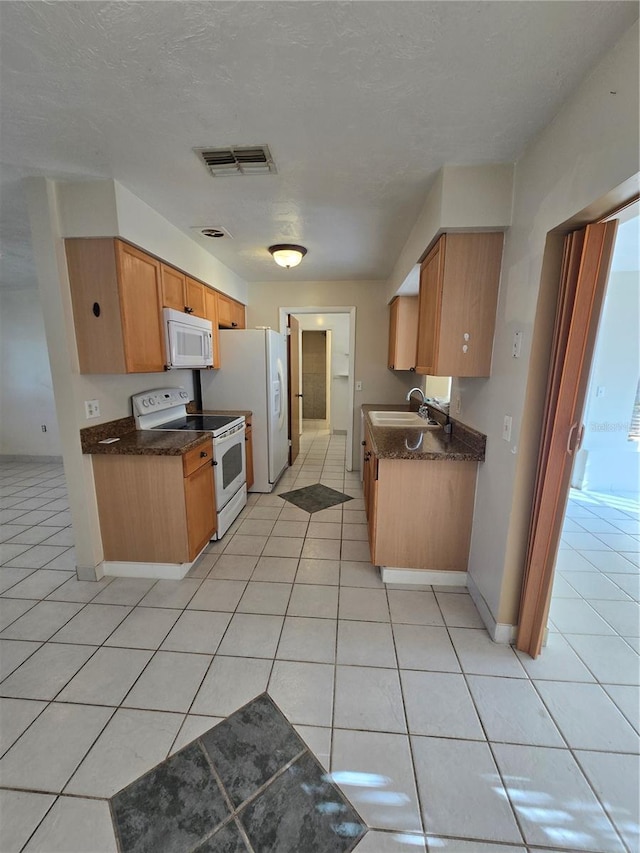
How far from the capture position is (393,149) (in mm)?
1561

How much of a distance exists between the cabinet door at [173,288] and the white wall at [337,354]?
397 cm

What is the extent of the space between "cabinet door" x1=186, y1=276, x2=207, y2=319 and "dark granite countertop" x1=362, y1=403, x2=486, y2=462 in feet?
6.02

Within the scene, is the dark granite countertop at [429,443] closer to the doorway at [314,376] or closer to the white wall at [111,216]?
the white wall at [111,216]

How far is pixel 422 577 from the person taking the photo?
88.0 inches

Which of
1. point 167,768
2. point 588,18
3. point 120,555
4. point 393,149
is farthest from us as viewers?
point 120,555

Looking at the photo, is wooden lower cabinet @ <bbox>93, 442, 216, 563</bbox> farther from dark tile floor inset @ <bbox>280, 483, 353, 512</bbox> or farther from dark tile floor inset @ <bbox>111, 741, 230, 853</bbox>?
dark tile floor inset @ <bbox>280, 483, 353, 512</bbox>

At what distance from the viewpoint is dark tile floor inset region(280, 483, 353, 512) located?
11.3 ft

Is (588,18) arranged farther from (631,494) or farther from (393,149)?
(631,494)

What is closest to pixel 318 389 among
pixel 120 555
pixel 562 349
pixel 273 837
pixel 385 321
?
pixel 385 321

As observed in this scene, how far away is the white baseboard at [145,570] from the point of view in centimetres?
227

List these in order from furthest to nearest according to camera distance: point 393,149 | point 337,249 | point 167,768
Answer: point 337,249 → point 393,149 → point 167,768

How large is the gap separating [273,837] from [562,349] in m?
1.98

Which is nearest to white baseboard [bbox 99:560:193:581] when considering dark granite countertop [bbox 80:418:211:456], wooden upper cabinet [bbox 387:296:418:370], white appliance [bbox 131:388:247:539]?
white appliance [bbox 131:388:247:539]

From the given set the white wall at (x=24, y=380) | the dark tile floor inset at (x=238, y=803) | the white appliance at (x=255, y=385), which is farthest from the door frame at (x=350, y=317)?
the dark tile floor inset at (x=238, y=803)
